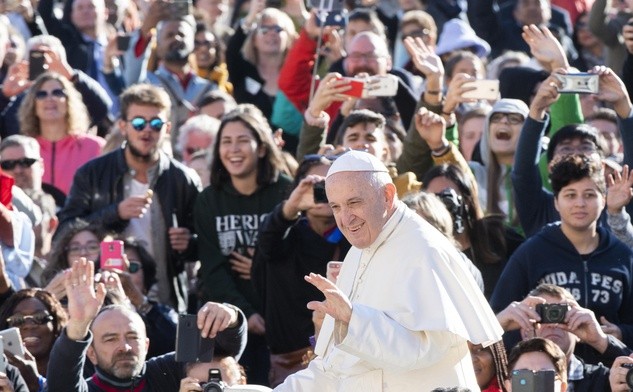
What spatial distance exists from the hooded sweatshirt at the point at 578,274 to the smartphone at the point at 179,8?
5229 mm

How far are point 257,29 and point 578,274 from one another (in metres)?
5.47

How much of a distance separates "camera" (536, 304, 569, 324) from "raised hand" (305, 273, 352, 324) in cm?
188

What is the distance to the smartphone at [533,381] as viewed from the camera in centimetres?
641

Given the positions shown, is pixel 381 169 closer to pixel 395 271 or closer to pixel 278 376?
pixel 395 271

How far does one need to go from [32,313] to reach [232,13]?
27.8 ft

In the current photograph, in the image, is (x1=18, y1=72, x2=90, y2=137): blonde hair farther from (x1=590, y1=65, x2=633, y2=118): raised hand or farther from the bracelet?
(x1=590, y1=65, x2=633, y2=118): raised hand

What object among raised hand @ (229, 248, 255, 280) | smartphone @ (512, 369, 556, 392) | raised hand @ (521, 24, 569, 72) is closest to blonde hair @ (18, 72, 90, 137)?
raised hand @ (229, 248, 255, 280)

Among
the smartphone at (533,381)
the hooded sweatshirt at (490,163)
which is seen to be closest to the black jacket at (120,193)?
the hooded sweatshirt at (490,163)

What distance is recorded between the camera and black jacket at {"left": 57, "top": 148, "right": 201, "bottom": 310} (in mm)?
11297

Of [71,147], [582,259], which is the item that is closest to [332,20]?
[71,147]

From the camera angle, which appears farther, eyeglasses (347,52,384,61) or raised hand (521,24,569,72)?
eyeglasses (347,52,384,61)

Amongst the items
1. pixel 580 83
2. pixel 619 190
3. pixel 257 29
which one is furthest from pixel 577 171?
pixel 257 29

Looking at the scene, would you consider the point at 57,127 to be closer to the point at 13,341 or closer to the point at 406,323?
the point at 13,341

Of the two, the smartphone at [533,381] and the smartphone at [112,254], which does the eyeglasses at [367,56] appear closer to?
the smartphone at [112,254]
